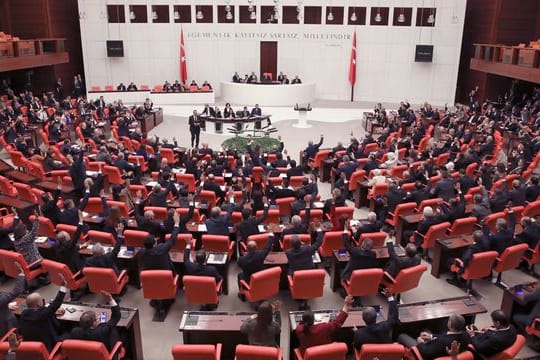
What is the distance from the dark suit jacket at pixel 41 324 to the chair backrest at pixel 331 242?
4528 millimetres

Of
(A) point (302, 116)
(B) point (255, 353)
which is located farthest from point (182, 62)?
(B) point (255, 353)

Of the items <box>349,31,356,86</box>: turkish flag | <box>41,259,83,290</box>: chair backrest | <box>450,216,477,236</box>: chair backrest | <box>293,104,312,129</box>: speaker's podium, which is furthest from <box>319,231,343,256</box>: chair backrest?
<box>349,31,356,86</box>: turkish flag

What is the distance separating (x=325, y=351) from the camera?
5.07 m

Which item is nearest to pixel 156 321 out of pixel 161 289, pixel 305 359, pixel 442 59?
pixel 161 289

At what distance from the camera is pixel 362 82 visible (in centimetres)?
2914

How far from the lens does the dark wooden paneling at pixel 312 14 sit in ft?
92.3

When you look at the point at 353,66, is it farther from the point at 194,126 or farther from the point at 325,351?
the point at 325,351

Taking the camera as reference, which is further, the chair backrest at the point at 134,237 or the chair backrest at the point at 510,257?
the chair backrest at the point at 134,237

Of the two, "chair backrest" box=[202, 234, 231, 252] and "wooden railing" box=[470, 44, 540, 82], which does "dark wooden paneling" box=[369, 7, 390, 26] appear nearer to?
"wooden railing" box=[470, 44, 540, 82]

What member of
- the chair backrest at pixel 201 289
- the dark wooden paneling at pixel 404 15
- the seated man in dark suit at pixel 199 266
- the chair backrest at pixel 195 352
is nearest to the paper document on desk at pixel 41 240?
the seated man in dark suit at pixel 199 266

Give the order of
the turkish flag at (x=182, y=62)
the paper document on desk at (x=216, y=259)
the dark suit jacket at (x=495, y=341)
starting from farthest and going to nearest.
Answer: the turkish flag at (x=182, y=62), the paper document on desk at (x=216, y=259), the dark suit jacket at (x=495, y=341)

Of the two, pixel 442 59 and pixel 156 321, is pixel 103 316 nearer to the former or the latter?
pixel 156 321

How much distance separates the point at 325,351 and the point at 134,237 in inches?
171

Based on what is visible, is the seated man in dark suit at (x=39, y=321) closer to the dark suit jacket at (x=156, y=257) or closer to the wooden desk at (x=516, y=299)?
the dark suit jacket at (x=156, y=257)
